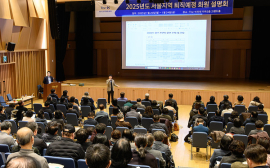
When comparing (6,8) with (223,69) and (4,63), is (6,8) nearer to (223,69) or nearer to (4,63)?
(4,63)

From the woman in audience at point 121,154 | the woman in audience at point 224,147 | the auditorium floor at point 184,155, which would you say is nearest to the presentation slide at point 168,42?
the auditorium floor at point 184,155

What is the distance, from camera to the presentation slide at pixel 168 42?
1426 cm

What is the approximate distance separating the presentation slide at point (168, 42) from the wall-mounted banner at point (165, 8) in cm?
104

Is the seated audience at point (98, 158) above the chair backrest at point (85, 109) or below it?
above

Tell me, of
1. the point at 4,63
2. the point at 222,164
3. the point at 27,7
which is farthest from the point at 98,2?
the point at 222,164

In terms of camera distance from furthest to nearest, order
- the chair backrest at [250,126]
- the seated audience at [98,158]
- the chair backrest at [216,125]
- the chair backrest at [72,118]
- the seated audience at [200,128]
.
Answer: the chair backrest at [72,118] < the chair backrest at [216,125] < the chair backrest at [250,126] < the seated audience at [200,128] < the seated audience at [98,158]

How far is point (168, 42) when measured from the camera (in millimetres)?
14594

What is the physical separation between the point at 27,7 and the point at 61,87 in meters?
4.05

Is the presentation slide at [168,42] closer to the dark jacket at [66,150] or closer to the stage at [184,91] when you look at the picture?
the stage at [184,91]

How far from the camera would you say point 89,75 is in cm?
1870

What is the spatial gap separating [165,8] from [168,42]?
2.08 metres

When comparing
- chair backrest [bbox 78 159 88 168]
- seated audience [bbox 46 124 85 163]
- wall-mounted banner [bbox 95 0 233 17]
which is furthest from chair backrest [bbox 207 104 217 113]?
chair backrest [bbox 78 159 88 168]

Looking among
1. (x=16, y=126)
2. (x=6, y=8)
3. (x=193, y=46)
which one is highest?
(x=6, y=8)

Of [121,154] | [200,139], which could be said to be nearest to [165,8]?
[200,139]
